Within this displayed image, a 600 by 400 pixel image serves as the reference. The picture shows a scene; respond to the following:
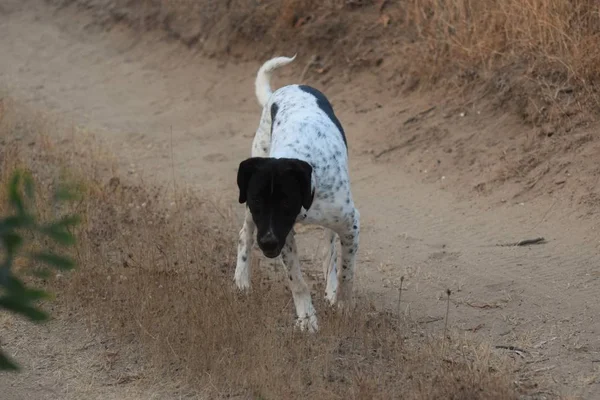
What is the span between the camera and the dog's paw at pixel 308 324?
5586 millimetres

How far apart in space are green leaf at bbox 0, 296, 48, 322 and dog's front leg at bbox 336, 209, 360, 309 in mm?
3291

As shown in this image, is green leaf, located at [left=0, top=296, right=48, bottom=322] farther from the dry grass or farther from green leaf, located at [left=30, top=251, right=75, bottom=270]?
the dry grass

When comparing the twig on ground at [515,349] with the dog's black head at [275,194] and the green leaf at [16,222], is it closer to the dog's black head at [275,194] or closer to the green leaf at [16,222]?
the dog's black head at [275,194]

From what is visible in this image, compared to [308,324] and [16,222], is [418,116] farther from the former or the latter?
[16,222]

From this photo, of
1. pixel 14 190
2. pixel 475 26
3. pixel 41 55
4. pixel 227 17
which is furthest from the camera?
pixel 41 55

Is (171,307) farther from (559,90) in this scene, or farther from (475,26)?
(475,26)

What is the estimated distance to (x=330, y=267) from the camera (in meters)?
6.36

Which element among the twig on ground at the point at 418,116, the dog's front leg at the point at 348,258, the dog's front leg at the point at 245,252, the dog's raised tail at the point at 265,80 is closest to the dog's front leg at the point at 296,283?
the dog's front leg at the point at 348,258

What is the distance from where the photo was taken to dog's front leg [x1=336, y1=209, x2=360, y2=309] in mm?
5852

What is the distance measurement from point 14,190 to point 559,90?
6666 millimetres

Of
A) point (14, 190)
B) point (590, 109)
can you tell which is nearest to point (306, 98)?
point (590, 109)

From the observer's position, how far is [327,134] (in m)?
6.02

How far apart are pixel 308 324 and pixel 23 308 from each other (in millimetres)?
3146

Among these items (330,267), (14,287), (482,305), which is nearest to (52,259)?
(14,287)
